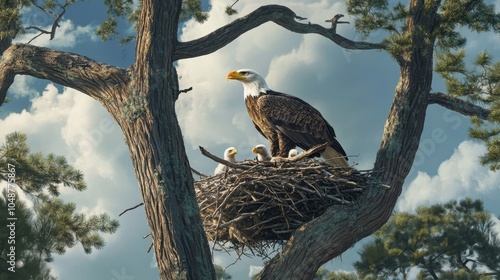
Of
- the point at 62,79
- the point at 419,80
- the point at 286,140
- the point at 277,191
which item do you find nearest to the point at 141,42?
the point at 62,79

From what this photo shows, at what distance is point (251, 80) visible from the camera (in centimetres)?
915

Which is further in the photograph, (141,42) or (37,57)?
(37,57)

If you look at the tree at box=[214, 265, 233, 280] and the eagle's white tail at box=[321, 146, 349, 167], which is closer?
the eagle's white tail at box=[321, 146, 349, 167]

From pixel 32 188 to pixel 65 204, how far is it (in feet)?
1.59

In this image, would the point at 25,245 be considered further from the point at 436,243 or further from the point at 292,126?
the point at 436,243

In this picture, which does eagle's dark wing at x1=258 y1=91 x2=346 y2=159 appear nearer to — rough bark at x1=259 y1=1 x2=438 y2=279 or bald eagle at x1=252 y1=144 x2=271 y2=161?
bald eagle at x1=252 y1=144 x2=271 y2=161

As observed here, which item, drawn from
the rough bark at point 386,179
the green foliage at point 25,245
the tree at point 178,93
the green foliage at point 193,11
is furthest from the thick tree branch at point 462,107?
the green foliage at point 25,245

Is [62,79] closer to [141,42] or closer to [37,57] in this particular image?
[37,57]

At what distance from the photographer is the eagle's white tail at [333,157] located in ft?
28.4

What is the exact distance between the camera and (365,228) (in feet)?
24.8

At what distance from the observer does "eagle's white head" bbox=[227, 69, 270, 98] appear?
29.9 ft

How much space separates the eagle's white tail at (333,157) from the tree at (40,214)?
8.74ft

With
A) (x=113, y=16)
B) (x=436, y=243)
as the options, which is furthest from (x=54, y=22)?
(x=436, y=243)

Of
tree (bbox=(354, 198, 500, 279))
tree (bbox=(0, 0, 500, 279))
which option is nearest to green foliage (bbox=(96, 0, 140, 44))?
tree (bbox=(0, 0, 500, 279))
